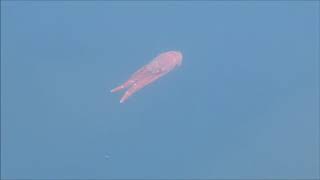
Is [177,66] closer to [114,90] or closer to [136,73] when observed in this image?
[136,73]

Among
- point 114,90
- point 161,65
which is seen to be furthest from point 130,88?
point 161,65

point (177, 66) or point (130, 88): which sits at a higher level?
point (177, 66)

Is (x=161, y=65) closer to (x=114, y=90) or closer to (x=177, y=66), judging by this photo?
(x=177, y=66)

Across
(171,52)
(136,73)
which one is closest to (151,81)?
(136,73)

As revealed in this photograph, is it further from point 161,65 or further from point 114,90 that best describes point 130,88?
point 161,65

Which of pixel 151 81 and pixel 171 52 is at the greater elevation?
pixel 171 52
